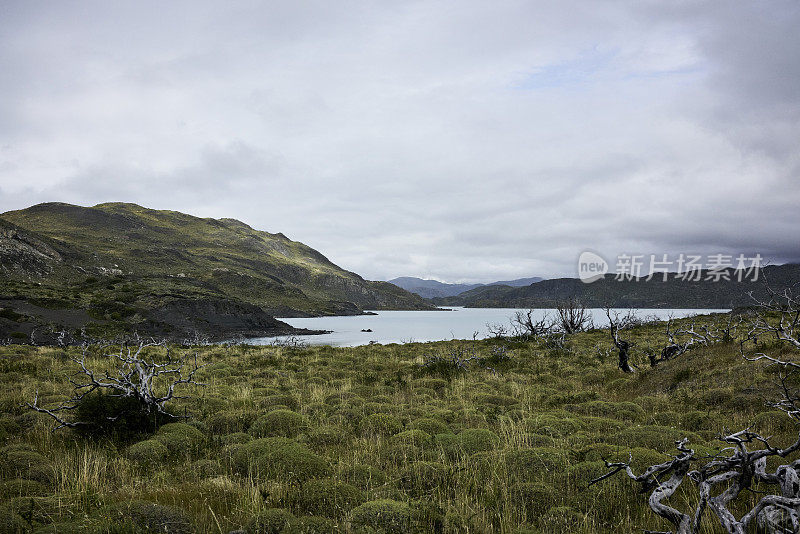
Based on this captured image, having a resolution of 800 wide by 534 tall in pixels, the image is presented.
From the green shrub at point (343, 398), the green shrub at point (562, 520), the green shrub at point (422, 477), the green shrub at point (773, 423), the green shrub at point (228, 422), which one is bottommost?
the green shrub at point (343, 398)

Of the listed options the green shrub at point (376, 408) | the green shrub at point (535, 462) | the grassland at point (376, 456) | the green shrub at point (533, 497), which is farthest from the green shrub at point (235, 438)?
the green shrub at point (533, 497)

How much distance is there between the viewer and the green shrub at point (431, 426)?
9566 mm

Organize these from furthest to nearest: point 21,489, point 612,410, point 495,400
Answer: point 495,400 → point 612,410 → point 21,489

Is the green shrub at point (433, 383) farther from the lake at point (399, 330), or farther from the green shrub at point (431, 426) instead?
Result: the lake at point (399, 330)

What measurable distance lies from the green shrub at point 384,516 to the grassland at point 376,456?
0.02 metres

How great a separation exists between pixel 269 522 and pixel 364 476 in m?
2.07

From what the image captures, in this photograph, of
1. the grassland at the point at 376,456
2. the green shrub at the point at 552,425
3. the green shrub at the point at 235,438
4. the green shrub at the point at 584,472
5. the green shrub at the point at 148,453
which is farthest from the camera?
the green shrub at the point at 552,425

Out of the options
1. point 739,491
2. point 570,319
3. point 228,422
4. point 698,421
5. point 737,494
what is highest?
point 739,491

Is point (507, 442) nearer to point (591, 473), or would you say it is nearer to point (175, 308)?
point (591, 473)

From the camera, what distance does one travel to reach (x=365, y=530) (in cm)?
466

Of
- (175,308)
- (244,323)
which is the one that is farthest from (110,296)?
(244,323)

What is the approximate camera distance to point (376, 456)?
7.66 meters

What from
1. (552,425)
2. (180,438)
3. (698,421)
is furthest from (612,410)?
(180,438)

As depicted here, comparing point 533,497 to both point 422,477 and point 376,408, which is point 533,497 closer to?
point 422,477
